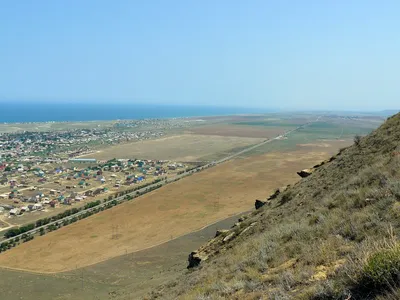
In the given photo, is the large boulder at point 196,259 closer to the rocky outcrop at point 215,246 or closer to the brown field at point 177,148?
the rocky outcrop at point 215,246

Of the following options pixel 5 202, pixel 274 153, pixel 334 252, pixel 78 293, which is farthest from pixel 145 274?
pixel 274 153

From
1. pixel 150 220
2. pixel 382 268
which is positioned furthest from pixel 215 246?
pixel 150 220

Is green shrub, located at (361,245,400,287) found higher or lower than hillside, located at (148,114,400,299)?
higher

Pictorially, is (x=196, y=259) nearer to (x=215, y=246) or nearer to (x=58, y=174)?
(x=215, y=246)

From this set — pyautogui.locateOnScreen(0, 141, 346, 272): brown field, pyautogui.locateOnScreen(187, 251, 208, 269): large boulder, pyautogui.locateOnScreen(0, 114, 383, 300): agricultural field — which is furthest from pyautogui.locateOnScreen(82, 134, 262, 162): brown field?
pyautogui.locateOnScreen(187, 251, 208, 269): large boulder

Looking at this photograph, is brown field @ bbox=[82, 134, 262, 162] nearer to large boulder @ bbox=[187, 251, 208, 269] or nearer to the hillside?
large boulder @ bbox=[187, 251, 208, 269]

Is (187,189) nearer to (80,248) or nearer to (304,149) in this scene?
(80,248)
